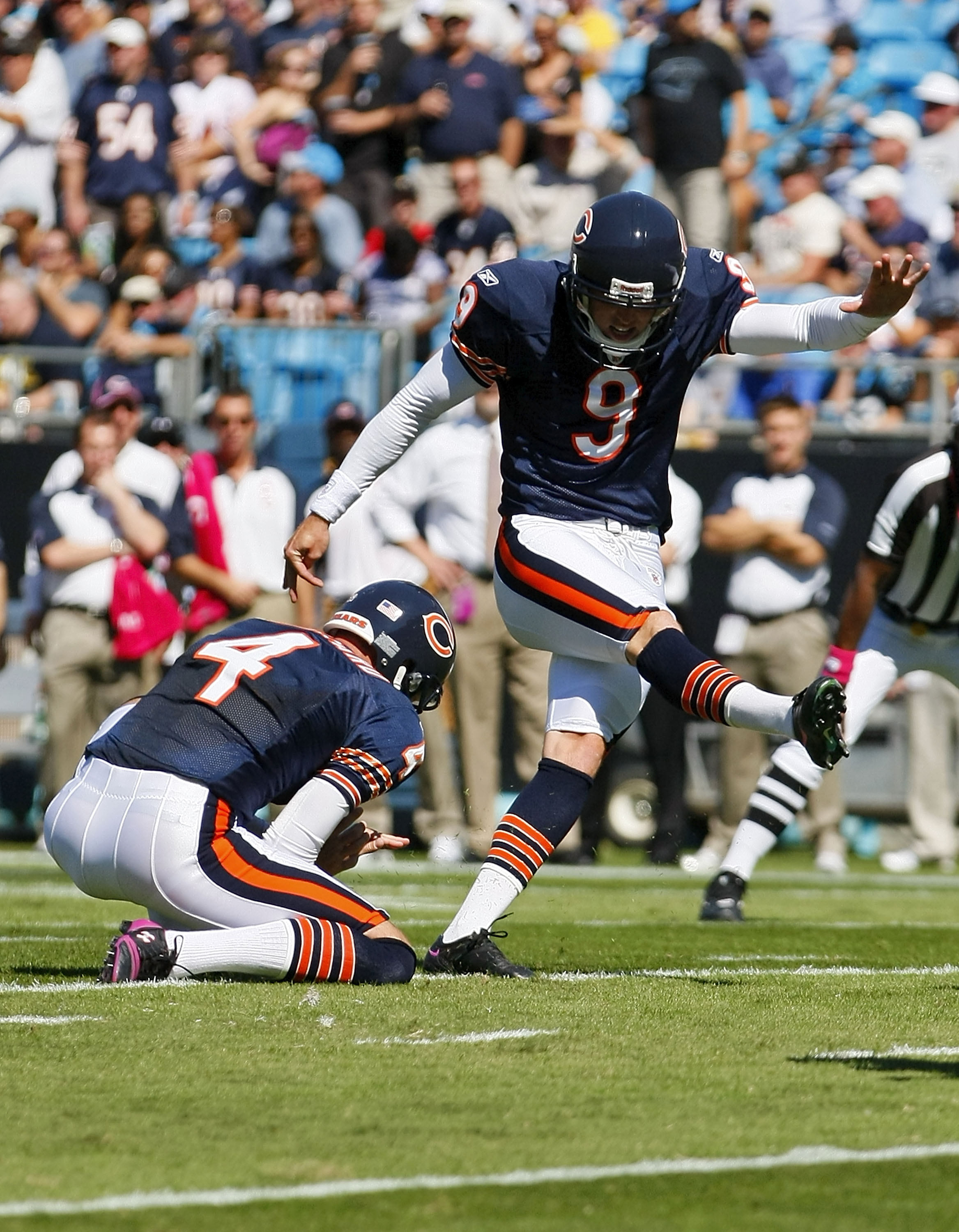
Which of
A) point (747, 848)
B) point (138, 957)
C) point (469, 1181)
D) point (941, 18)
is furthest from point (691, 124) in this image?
point (469, 1181)

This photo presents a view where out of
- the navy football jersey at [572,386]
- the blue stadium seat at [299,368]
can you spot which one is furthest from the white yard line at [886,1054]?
the blue stadium seat at [299,368]

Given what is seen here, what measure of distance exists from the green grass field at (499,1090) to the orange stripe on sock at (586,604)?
2.93 ft

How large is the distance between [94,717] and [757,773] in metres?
3.37

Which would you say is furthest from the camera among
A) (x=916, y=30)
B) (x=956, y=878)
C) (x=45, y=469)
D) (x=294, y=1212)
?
(x=916, y=30)

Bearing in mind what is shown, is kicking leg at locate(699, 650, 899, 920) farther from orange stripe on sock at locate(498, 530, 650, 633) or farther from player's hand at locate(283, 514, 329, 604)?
player's hand at locate(283, 514, 329, 604)

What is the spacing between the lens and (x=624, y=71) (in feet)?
50.1

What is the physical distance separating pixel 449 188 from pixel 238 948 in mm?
9220

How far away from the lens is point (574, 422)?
16.2ft

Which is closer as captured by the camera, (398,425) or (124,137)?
(398,425)

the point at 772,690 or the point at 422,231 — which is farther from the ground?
the point at 422,231

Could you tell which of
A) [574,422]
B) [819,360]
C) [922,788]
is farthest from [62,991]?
[819,360]

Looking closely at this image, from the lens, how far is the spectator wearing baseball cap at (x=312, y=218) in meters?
12.5

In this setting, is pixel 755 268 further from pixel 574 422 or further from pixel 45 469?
pixel 574 422

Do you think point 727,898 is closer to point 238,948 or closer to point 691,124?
point 238,948
